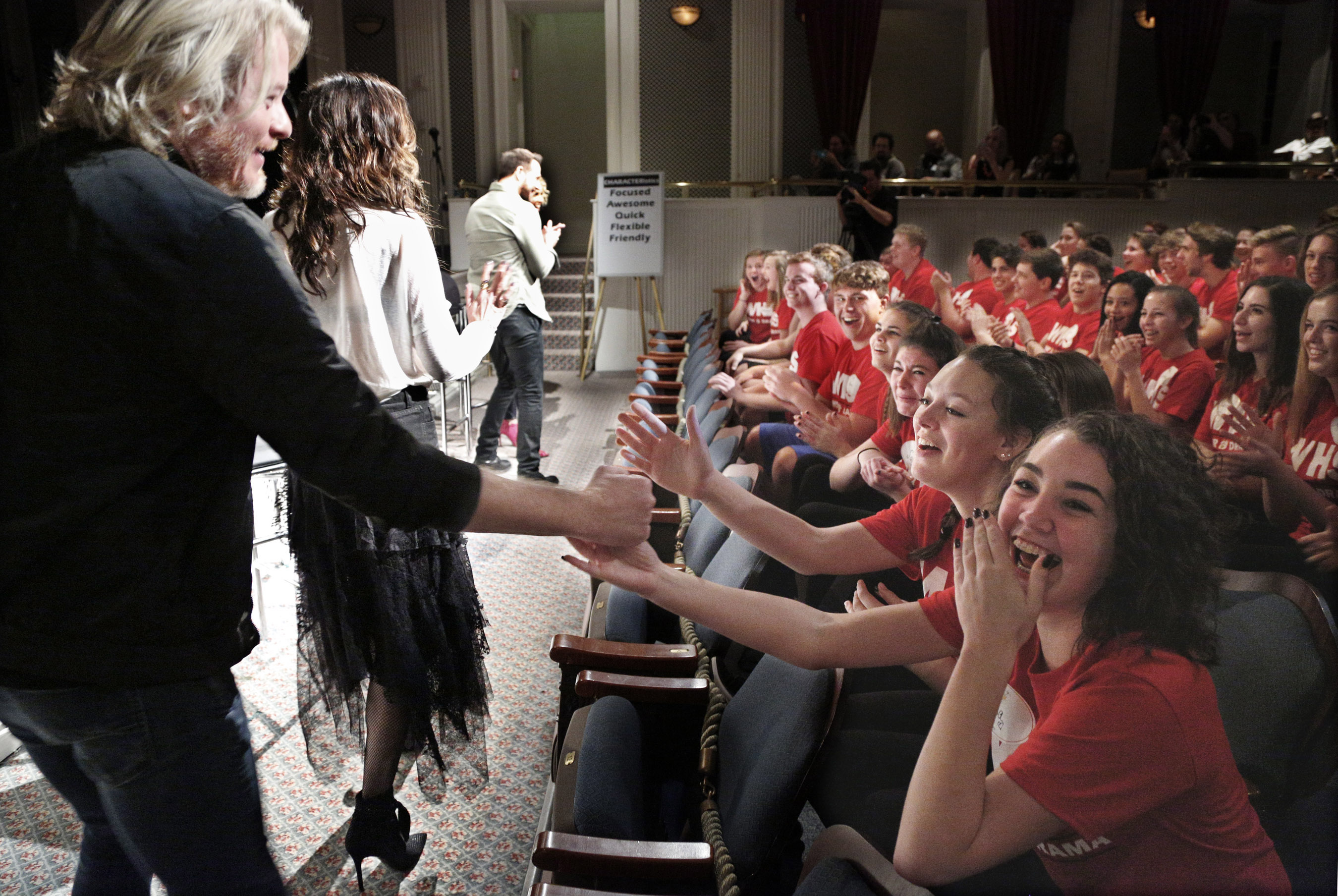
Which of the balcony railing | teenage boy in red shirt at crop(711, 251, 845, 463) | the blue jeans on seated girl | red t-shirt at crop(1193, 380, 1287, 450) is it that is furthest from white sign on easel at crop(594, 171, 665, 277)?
red t-shirt at crop(1193, 380, 1287, 450)

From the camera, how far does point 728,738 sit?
1481 mm

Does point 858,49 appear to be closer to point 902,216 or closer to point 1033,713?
point 902,216

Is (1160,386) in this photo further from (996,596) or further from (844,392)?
(844,392)

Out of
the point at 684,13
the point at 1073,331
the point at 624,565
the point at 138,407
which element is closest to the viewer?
the point at 138,407

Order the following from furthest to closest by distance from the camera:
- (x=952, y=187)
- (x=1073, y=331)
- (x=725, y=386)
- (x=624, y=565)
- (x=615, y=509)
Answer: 1. (x=952, y=187)
2. (x=725, y=386)
3. (x=1073, y=331)
4. (x=624, y=565)
5. (x=615, y=509)

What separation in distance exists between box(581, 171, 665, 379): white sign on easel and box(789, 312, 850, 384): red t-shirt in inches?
158

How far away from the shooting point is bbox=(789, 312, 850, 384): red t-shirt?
3.09 metres

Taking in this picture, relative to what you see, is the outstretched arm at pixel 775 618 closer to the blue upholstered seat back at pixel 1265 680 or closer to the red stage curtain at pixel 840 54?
the blue upholstered seat back at pixel 1265 680

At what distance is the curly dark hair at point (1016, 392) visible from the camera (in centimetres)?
103

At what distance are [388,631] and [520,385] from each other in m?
2.51

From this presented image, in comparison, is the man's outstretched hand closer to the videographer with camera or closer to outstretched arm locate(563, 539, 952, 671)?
outstretched arm locate(563, 539, 952, 671)

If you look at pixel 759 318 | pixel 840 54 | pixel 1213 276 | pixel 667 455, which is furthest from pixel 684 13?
pixel 667 455

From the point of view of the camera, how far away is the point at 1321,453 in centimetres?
93

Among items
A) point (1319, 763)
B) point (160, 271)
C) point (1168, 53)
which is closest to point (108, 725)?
point (160, 271)
